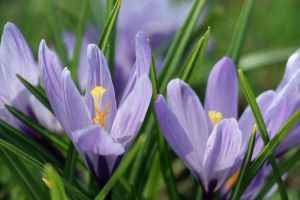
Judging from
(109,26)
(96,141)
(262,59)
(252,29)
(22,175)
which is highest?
(109,26)

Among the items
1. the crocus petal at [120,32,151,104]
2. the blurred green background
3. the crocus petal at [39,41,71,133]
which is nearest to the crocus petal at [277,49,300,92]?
the crocus petal at [120,32,151,104]

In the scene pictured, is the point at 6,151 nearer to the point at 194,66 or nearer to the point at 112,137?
the point at 112,137

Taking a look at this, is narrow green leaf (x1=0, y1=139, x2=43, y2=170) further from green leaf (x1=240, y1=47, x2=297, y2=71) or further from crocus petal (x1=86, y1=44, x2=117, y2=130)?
green leaf (x1=240, y1=47, x2=297, y2=71)

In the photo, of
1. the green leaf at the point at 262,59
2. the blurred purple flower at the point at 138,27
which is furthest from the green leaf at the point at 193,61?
the green leaf at the point at 262,59

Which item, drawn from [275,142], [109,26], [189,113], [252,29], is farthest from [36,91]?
[252,29]

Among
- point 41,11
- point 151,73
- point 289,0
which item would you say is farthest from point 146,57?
point 289,0

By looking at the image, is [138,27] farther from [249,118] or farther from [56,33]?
[249,118]

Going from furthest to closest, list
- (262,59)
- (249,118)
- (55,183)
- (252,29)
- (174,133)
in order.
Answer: (252,29), (262,59), (249,118), (174,133), (55,183)
